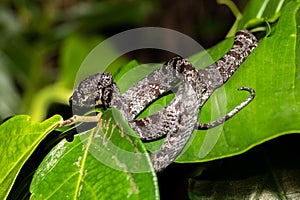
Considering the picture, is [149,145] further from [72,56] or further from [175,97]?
[72,56]

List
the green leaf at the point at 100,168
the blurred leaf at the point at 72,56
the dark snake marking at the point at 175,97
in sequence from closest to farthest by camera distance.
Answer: the green leaf at the point at 100,168 < the dark snake marking at the point at 175,97 < the blurred leaf at the point at 72,56

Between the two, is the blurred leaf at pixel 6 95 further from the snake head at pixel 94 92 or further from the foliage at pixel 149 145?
the foliage at pixel 149 145

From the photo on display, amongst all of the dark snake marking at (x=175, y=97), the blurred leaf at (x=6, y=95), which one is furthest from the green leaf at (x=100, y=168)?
the blurred leaf at (x=6, y=95)

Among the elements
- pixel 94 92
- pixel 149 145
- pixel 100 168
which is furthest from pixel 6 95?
pixel 100 168

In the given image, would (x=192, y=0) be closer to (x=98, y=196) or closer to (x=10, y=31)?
(x=10, y=31)

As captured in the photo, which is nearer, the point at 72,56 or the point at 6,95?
the point at 72,56

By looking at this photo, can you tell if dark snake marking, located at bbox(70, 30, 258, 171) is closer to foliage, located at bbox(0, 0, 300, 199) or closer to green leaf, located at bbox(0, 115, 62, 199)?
foliage, located at bbox(0, 0, 300, 199)

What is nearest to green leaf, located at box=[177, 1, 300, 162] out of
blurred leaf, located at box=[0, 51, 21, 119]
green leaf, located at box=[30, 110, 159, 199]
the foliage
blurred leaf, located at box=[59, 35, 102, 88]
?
the foliage
